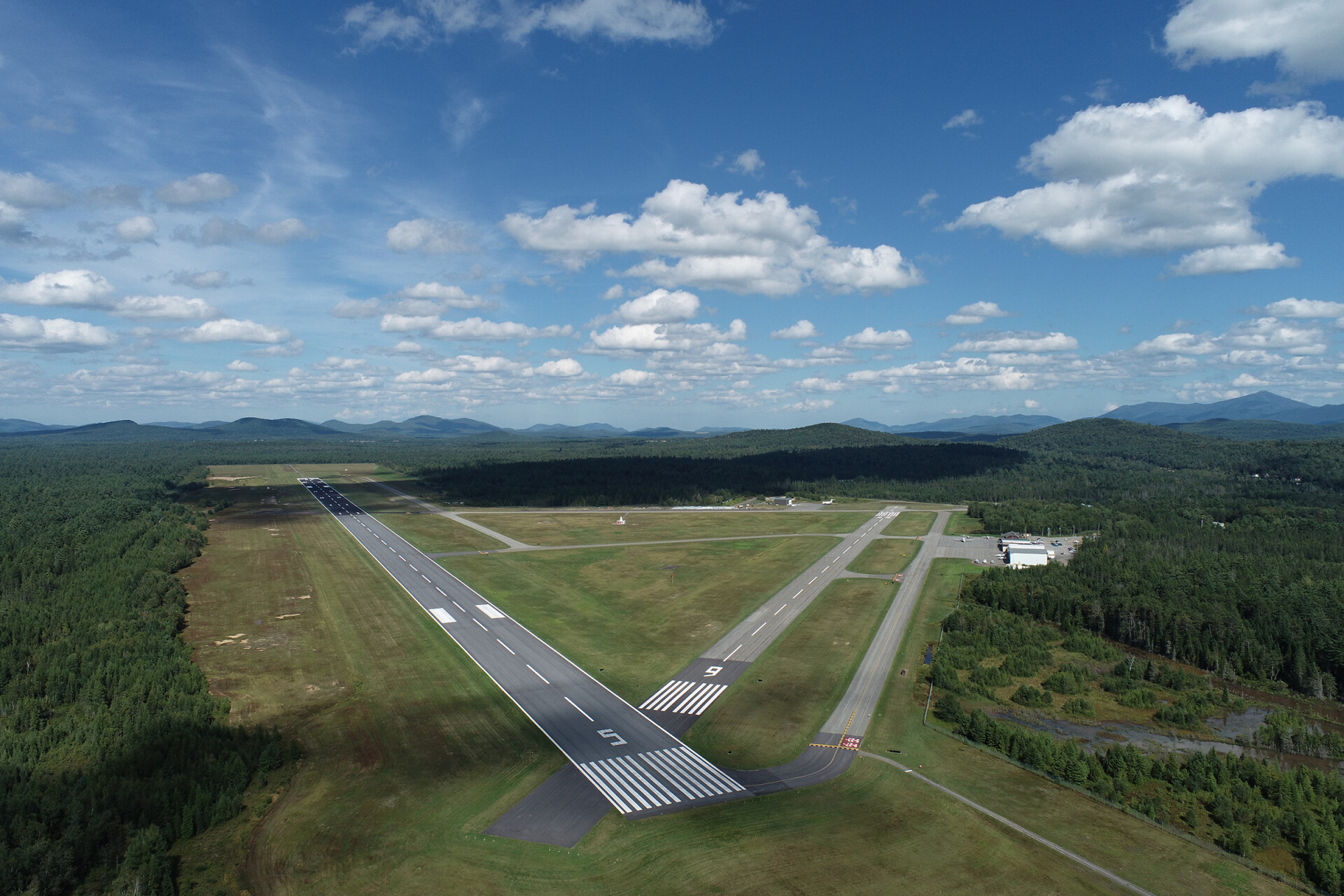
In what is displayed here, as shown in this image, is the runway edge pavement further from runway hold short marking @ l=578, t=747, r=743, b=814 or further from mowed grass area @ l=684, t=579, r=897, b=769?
runway hold short marking @ l=578, t=747, r=743, b=814

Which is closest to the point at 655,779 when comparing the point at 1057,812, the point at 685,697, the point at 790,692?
the point at 685,697

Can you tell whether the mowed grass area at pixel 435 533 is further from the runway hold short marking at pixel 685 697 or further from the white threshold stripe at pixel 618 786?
the white threshold stripe at pixel 618 786

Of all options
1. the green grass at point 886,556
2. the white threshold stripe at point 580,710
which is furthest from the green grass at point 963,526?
the white threshold stripe at point 580,710

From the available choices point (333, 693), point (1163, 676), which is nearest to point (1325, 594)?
point (1163, 676)

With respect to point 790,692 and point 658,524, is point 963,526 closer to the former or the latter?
point 658,524

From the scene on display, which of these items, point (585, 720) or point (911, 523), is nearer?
point (585, 720)

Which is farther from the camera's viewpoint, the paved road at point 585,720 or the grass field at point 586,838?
the paved road at point 585,720
